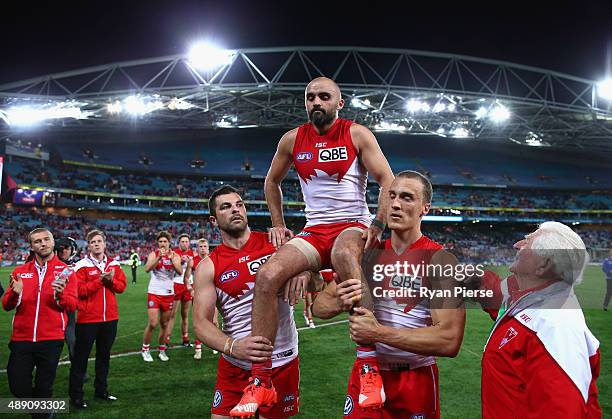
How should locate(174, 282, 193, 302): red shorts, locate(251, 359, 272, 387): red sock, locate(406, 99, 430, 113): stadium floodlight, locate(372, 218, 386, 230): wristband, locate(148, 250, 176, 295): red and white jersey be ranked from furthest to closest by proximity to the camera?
locate(406, 99, 430, 113): stadium floodlight, locate(174, 282, 193, 302): red shorts, locate(148, 250, 176, 295): red and white jersey, locate(372, 218, 386, 230): wristband, locate(251, 359, 272, 387): red sock

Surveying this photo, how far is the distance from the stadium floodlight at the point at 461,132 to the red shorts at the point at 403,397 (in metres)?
41.9

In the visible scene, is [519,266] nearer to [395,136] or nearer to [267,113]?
[267,113]

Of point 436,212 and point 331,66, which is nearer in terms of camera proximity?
point 331,66

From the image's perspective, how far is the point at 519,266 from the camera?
2.62 metres

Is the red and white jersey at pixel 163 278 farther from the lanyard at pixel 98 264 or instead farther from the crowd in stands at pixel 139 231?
the crowd in stands at pixel 139 231

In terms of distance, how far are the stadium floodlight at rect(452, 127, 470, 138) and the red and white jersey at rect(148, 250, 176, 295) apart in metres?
37.3

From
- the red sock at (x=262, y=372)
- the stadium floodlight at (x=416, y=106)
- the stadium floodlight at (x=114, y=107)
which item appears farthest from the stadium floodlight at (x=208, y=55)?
the red sock at (x=262, y=372)

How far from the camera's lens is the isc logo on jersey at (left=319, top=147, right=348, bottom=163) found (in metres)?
3.95

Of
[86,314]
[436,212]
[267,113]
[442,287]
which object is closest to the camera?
[442,287]

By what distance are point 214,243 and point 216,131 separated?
58.2ft

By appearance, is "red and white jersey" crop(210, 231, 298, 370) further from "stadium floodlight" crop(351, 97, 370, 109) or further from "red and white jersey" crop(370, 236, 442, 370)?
"stadium floodlight" crop(351, 97, 370, 109)

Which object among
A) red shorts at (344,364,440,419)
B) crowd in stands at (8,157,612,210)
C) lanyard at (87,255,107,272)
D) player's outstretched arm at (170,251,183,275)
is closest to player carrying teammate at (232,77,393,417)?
red shorts at (344,364,440,419)

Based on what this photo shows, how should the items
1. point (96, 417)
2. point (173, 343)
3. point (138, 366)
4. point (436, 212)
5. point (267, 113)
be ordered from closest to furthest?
point (96, 417) → point (138, 366) → point (173, 343) → point (267, 113) → point (436, 212)

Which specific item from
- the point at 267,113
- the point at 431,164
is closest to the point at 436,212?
the point at 431,164
